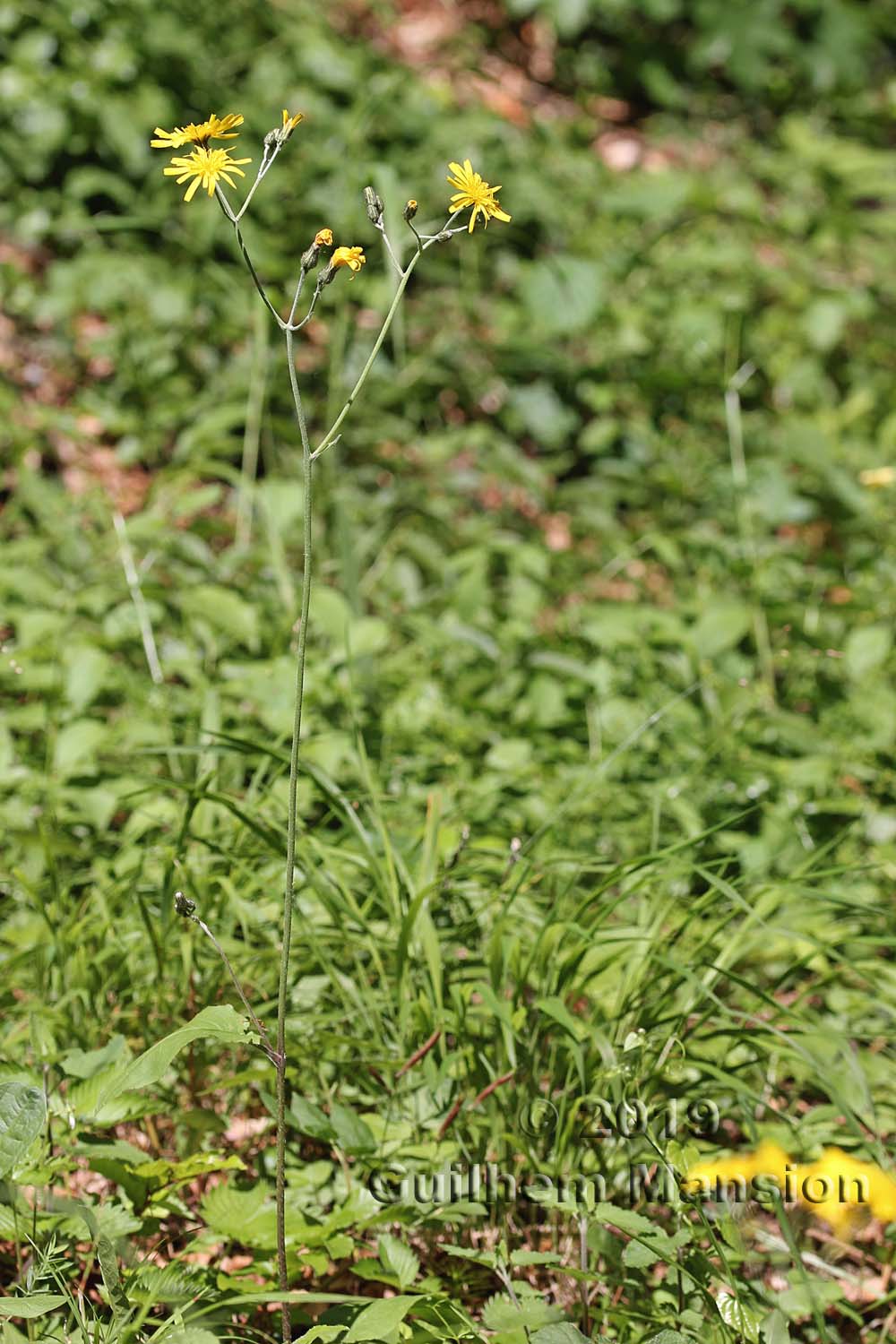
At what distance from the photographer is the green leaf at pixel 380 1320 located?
1077 millimetres

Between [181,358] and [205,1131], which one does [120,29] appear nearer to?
[181,358]

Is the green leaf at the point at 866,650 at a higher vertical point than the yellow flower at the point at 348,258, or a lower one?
lower

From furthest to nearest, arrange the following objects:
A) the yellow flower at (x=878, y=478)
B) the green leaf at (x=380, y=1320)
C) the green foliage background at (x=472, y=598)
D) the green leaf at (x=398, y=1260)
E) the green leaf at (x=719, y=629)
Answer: the yellow flower at (x=878, y=478), the green leaf at (x=719, y=629), the green foliage background at (x=472, y=598), the green leaf at (x=398, y=1260), the green leaf at (x=380, y=1320)

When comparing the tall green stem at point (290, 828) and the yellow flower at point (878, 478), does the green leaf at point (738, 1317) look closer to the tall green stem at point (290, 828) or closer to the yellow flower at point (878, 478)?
the tall green stem at point (290, 828)

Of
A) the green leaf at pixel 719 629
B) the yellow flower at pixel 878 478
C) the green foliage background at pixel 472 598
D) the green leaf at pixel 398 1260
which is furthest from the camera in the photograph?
the yellow flower at pixel 878 478

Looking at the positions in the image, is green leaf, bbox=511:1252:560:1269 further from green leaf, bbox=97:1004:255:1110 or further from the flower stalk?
green leaf, bbox=97:1004:255:1110

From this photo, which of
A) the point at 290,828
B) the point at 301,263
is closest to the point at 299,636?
the point at 290,828

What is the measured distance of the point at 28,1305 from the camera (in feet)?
3.43

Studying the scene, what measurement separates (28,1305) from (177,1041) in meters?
0.29

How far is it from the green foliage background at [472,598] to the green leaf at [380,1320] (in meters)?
0.21

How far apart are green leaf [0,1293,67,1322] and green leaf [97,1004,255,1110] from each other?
7.4 inches

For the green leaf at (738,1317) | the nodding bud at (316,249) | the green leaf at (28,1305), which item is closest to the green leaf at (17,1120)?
the green leaf at (28,1305)

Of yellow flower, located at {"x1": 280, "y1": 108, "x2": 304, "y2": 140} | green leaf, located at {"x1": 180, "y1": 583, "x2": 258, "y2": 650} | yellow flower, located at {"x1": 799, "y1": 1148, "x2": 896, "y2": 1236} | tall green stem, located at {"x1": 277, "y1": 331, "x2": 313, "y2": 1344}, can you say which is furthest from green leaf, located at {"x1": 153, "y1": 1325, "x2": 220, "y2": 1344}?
green leaf, located at {"x1": 180, "y1": 583, "x2": 258, "y2": 650}

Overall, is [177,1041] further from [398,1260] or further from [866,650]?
[866,650]
